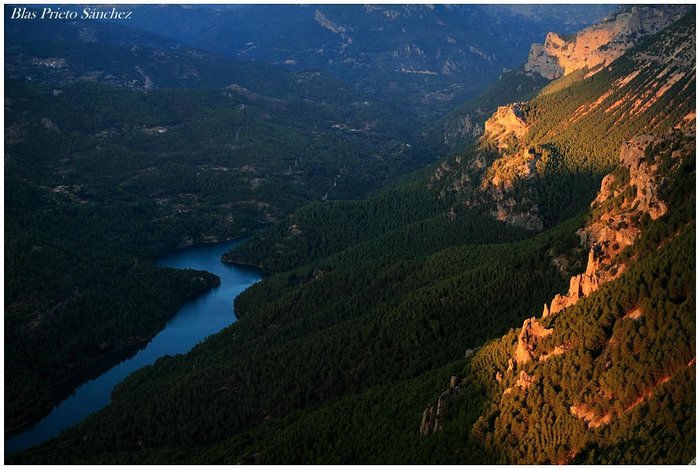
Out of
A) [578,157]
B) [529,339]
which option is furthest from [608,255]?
[578,157]

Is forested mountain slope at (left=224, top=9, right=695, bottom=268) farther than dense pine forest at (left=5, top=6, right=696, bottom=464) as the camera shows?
Yes

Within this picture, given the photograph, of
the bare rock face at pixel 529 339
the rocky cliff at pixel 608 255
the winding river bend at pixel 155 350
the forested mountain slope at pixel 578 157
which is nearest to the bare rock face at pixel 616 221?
the rocky cliff at pixel 608 255

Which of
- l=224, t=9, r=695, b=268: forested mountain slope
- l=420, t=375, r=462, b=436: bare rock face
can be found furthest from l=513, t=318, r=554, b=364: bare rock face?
l=224, t=9, r=695, b=268: forested mountain slope

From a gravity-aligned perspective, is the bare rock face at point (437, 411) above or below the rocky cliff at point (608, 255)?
below

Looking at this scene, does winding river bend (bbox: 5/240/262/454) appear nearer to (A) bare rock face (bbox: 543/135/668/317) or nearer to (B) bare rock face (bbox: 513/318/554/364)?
A: (B) bare rock face (bbox: 513/318/554/364)

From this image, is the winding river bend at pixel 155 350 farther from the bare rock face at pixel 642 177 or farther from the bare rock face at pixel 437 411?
the bare rock face at pixel 642 177

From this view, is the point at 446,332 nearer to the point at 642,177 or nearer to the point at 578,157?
the point at 642,177

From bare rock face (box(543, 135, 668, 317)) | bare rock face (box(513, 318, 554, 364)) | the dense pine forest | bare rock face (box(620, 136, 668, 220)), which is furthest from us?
bare rock face (box(620, 136, 668, 220))

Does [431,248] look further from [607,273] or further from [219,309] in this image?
[607,273]
